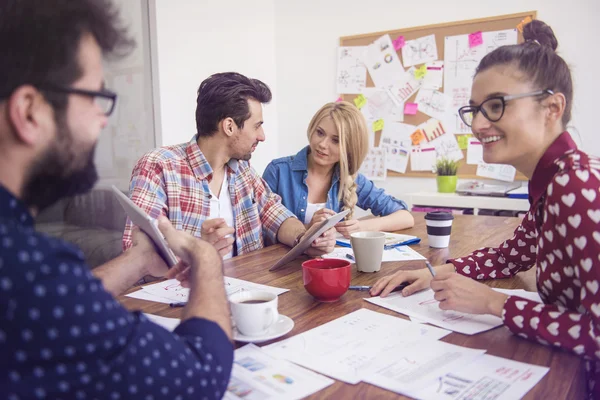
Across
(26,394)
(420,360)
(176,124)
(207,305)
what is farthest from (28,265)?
(176,124)

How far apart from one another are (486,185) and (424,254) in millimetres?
1909

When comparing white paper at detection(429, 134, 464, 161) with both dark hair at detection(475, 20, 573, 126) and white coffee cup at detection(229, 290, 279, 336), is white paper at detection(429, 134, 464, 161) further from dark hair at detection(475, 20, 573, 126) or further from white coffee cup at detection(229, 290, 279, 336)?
white coffee cup at detection(229, 290, 279, 336)

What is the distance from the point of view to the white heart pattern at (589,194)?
0.79 meters

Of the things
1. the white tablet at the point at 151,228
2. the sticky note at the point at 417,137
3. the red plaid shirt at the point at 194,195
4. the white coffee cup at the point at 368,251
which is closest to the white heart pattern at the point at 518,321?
the white coffee cup at the point at 368,251

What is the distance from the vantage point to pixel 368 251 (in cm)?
127

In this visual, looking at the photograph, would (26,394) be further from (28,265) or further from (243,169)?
(243,169)

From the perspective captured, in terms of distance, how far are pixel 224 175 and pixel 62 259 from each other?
1430 millimetres

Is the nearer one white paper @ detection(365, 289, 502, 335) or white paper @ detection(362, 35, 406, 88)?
white paper @ detection(365, 289, 502, 335)

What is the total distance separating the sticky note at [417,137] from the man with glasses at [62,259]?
3.09m

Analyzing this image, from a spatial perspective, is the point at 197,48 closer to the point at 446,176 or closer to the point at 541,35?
the point at 446,176

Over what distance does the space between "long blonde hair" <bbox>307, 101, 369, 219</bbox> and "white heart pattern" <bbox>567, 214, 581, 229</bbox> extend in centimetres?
150

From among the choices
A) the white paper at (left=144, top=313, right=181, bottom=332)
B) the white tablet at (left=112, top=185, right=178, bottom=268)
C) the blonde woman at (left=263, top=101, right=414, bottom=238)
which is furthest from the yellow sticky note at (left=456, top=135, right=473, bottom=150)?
the white paper at (left=144, top=313, right=181, bottom=332)

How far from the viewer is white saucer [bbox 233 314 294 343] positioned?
2.71 feet

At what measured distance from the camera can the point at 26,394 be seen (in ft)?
1.61
